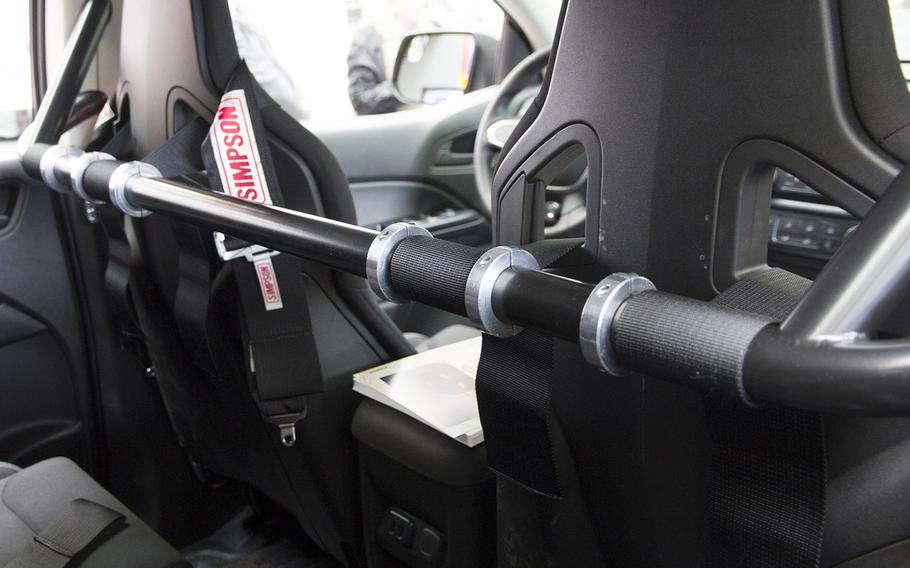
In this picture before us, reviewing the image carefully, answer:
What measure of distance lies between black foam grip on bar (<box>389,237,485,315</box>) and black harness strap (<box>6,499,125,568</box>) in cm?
73

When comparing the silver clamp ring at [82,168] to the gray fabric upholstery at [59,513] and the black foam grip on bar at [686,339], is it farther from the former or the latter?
the black foam grip on bar at [686,339]

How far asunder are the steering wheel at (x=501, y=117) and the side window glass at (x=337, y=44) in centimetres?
36

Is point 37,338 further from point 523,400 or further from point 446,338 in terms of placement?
point 523,400

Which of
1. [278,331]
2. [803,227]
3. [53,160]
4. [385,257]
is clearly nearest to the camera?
[385,257]

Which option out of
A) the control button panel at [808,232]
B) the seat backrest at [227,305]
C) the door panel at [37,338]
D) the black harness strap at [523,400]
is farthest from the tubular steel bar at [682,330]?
the door panel at [37,338]

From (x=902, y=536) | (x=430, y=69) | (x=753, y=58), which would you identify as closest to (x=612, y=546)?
(x=902, y=536)

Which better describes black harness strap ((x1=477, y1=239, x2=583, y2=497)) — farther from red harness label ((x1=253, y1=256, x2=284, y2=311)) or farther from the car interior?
red harness label ((x1=253, y1=256, x2=284, y2=311))

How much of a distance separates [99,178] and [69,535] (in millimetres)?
505

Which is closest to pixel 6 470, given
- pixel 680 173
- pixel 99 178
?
pixel 99 178

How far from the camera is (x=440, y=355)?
4.60ft

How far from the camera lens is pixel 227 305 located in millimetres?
1321

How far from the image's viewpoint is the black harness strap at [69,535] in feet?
3.69

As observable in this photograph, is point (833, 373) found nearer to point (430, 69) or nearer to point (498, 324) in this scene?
point (498, 324)

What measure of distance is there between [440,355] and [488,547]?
37cm
